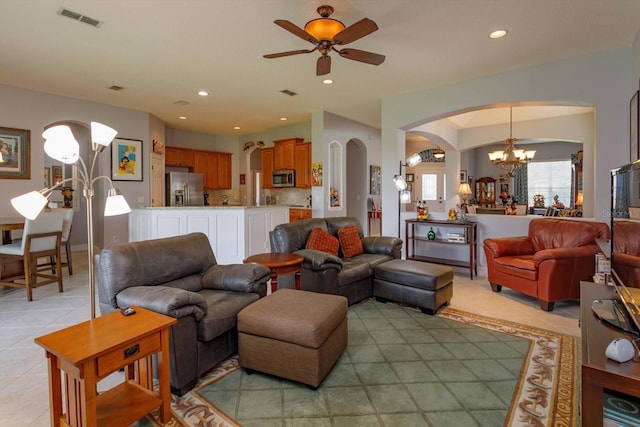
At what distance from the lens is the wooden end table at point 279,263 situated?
9.87ft

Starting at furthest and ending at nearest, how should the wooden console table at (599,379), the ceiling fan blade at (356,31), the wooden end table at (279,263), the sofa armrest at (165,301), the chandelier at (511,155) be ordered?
the chandelier at (511,155) < the wooden end table at (279,263) < the ceiling fan blade at (356,31) < the sofa armrest at (165,301) < the wooden console table at (599,379)

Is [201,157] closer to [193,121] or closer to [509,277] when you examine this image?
[193,121]

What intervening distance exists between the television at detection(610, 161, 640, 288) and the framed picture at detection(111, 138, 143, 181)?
22.6 feet

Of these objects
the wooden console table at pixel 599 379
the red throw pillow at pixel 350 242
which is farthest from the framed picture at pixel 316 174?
the wooden console table at pixel 599 379

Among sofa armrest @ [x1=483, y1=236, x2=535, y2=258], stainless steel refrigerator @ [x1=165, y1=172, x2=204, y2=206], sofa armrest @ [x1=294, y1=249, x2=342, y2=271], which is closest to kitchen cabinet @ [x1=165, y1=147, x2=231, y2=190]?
stainless steel refrigerator @ [x1=165, y1=172, x2=204, y2=206]

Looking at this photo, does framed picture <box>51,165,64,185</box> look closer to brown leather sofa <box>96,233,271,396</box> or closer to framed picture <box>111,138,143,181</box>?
framed picture <box>111,138,143,181</box>

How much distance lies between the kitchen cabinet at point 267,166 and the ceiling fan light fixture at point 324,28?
5.49 m

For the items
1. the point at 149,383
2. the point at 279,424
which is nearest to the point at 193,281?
the point at 149,383

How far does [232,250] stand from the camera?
→ 5.37 m

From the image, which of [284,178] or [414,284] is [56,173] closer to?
[284,178]

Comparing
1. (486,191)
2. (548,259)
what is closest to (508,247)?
(548,259)

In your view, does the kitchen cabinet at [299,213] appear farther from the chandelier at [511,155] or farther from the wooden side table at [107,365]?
the wooden side table at [107,365]

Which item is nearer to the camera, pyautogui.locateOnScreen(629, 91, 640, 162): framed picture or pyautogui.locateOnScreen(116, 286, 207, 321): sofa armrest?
pyautogui.locateOnScreen(116, 286, 207, 321): sofa armrest

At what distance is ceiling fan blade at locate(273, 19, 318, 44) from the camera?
2.51 m
